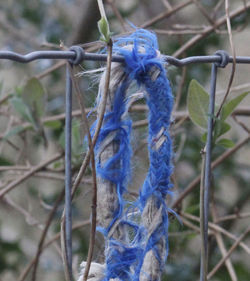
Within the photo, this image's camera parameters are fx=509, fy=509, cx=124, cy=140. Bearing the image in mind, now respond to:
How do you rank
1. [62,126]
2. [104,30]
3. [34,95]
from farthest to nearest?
[62,126] < [34,95] < [104,30]

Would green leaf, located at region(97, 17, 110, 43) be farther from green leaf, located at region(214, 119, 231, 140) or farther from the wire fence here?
green leaf, located at region(214, 119, 231, 140)

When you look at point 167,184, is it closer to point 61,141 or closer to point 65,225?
point 65,225

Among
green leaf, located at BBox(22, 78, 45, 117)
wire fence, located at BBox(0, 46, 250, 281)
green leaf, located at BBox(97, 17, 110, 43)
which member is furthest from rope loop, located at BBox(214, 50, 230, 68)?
green leaf, located at BBox(22, 78, 45, 117)

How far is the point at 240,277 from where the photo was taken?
129 cm

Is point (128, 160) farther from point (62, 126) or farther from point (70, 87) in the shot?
point (62, 126)

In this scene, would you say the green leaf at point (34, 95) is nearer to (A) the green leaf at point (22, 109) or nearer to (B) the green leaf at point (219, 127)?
(A) the green leaf at point (22, 109)

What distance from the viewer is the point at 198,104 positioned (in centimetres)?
56

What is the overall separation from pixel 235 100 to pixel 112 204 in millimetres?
219

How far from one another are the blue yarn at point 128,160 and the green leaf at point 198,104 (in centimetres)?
15

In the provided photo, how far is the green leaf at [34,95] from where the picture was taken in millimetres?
772

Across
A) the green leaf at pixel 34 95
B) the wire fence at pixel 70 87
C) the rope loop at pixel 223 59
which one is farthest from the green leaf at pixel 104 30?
the green leaf at pixel 34 95

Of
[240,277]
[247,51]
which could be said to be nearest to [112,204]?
[240,277]

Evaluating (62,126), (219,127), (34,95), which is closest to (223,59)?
(219,127)

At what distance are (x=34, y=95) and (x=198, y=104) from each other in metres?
0.32
